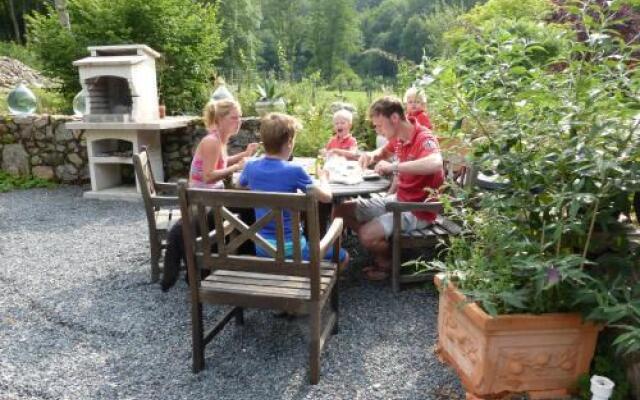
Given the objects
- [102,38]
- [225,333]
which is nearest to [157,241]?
[225,333]

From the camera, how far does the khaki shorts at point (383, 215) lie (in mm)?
3236

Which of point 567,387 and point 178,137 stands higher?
point 178,137

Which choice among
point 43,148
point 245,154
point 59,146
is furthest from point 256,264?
point 43,148

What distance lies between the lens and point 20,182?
22.4 feet

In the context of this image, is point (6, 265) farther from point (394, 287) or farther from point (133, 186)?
point (394, 287)

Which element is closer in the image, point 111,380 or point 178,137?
point 111,380

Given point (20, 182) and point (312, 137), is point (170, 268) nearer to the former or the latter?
point (312, 137)

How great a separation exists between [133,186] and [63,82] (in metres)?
2.30

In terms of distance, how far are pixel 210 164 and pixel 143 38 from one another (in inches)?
189

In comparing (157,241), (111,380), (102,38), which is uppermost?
(102,38)

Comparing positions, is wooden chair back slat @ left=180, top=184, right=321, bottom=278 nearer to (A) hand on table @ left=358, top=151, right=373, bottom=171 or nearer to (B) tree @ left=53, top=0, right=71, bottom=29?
(A) hand on table @ left=358, top=151, right=373, bottom=171

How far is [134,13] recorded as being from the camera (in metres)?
7.11

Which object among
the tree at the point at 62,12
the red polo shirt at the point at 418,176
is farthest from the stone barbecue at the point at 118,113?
the red polo shirt at the point at 418,176

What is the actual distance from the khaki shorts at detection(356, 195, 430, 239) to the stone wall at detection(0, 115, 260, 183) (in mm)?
3284
